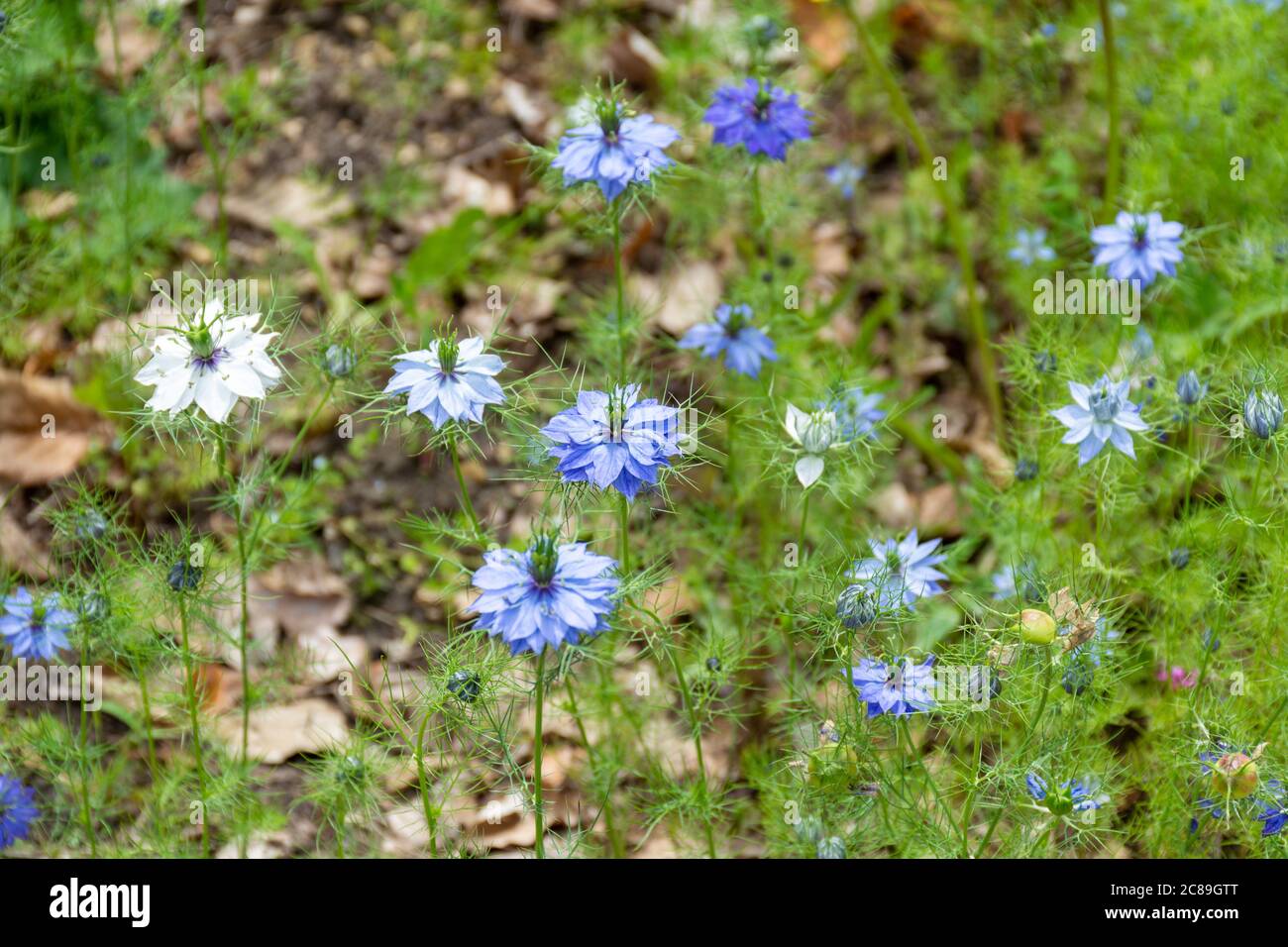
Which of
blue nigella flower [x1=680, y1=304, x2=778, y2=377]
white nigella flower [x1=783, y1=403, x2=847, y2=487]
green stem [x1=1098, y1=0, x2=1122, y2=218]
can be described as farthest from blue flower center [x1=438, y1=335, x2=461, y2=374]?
green stem [x1=1098, y1=0, x2=1122, y2=218]

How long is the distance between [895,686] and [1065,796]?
30cm

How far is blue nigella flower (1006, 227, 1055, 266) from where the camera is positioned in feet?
11.5

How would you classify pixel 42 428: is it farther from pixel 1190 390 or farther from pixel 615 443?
pixel 1190 390

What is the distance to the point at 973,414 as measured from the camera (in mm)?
3520

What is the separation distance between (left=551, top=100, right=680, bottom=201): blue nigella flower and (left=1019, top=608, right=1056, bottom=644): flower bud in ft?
3.31

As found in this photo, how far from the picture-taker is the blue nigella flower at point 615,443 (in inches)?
70.0

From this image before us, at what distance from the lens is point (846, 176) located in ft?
12.6

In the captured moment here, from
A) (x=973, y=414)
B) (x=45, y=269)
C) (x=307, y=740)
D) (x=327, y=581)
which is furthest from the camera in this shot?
(x=973, y=414)

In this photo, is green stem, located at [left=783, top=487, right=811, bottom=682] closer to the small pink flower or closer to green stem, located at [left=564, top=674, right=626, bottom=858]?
green stem, located at [left=564, top=674, right=626, bottom=858]

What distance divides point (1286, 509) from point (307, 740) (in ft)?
7.08

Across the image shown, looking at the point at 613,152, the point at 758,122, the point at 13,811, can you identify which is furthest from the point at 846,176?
the point at 13,811

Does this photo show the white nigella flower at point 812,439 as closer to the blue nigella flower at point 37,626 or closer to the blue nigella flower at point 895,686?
the blue nigella flower at point 895,686
